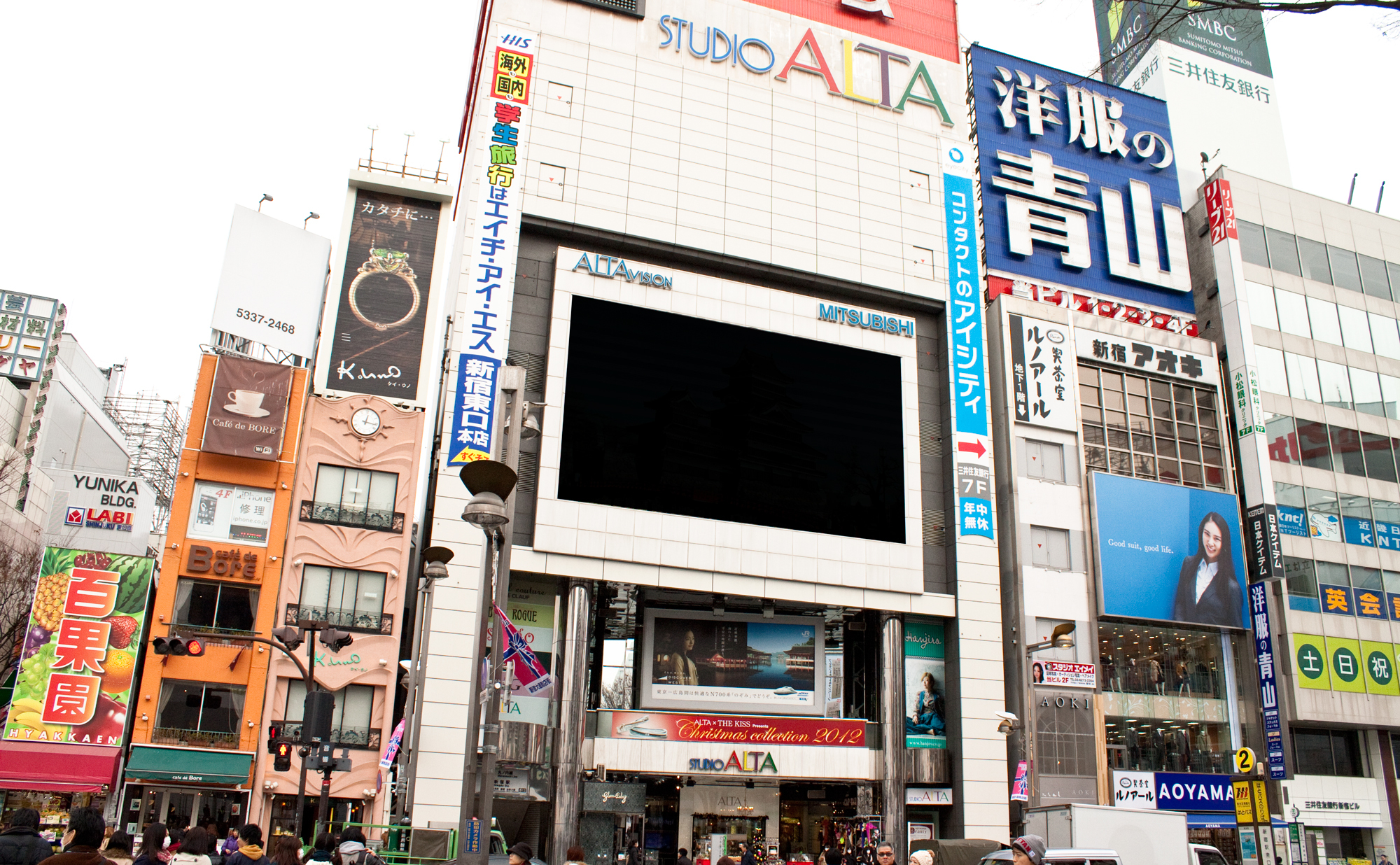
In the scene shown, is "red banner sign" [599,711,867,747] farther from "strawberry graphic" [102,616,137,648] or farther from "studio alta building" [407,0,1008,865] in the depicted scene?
"strawberry graphic" [102,616,137,648]

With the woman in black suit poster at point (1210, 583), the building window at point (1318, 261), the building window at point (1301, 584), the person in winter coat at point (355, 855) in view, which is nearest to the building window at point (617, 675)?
the person in winter coat at point (355, 855)

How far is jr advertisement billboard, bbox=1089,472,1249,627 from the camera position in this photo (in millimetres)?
41281

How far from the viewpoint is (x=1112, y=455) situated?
4400 cm

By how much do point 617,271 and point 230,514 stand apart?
1766cm

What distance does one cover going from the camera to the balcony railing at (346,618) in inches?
1459

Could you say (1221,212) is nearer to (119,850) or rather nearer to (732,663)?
(732,663)

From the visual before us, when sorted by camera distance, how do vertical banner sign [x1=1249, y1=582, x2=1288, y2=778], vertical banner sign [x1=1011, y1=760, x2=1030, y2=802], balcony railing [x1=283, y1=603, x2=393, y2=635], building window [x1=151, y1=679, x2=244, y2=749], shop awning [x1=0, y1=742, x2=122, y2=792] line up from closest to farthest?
1. vertical banner sign [x1=1011, y1=760, x2=1030, y2=802]
2. shop awning [x1=0, y1=742, x2=122, y2=792]
3. building window [x1=151, y1=679, x2=244, y2=749]
4. balcony railing [x1=283, y1=603, x2=393, y2=635]
5. vertical banner sign [x1=1249, y1=582, x2=1288, y2=778]

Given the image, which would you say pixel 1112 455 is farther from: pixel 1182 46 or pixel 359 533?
pixel 1182 46

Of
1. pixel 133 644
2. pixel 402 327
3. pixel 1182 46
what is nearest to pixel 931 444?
pixel 402 327

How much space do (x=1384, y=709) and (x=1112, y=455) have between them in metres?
16.7

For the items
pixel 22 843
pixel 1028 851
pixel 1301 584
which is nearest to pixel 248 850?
pixel 22 843

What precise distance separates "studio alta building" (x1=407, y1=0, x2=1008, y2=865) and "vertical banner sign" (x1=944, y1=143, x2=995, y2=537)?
0.41 feet

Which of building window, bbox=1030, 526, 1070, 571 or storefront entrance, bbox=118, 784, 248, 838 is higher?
building window, bbox=1030, 526, 1070, 571

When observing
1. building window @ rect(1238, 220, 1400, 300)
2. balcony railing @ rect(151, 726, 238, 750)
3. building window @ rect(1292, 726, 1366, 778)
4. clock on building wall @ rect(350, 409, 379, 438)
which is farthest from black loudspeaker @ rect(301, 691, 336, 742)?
building window @ rect(1238, 220, 1400, 300)
